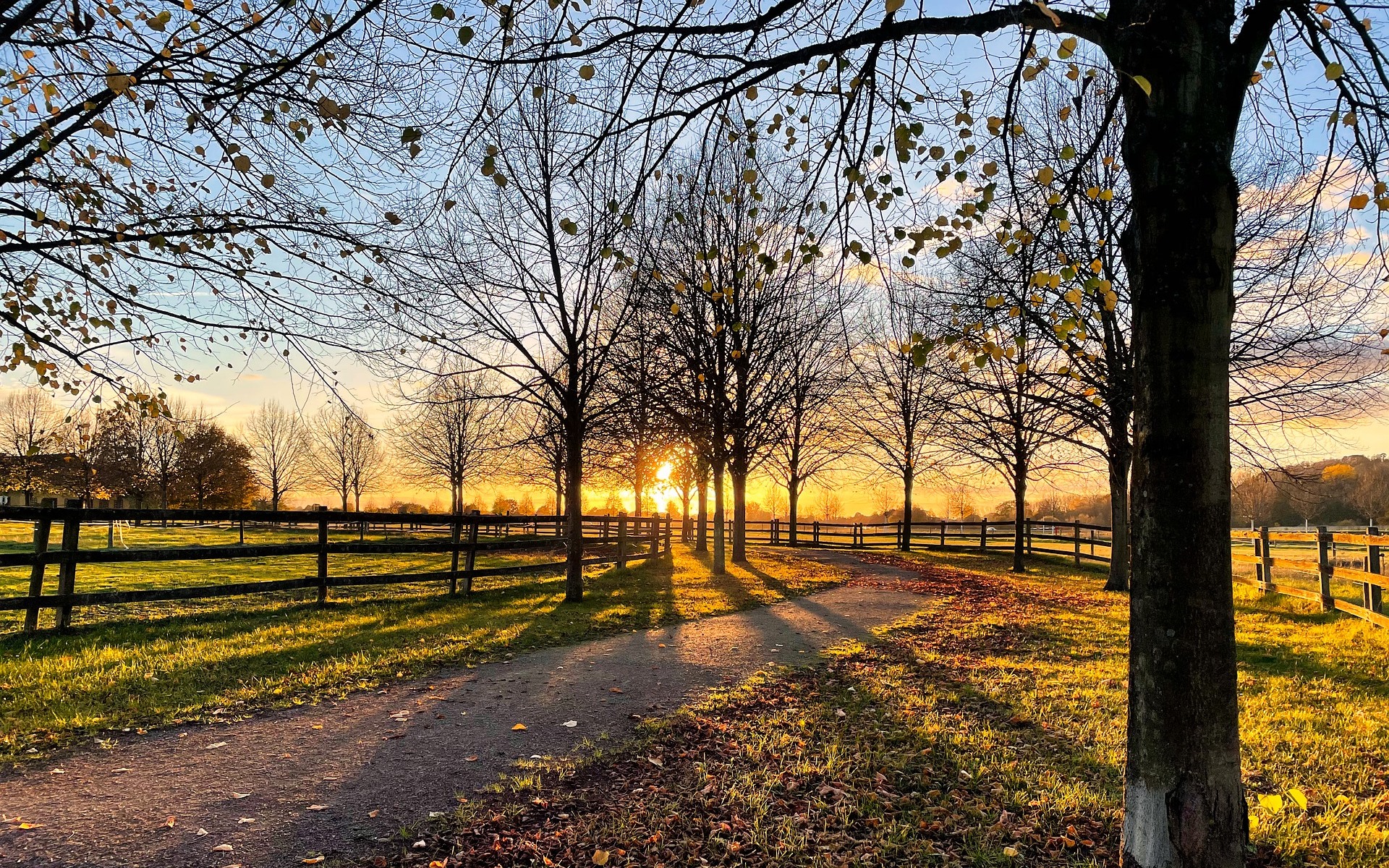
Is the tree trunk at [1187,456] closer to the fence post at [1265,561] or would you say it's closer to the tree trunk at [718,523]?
the fence post at [1265,561]

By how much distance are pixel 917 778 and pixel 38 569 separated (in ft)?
29.9

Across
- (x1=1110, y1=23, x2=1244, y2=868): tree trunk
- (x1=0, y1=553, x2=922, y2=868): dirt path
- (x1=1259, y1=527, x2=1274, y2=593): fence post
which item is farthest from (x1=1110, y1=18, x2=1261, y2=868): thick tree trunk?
(x1=1259, y1=527, x2=1274, y2=593): fence post

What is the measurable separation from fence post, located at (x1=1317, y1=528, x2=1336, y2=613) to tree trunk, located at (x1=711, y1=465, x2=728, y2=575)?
10.5 meters

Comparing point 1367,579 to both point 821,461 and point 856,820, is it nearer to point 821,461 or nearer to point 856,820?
point 856,820

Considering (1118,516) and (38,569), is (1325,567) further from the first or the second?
(38,569)

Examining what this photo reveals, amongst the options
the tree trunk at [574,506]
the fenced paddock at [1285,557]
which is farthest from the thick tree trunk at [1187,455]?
A: the tree trunk at [574,506]

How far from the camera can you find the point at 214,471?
40125 millimetres

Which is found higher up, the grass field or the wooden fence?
the wooden fence

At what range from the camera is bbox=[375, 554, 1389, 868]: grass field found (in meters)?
3.27

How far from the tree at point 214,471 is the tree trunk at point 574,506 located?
35.3 meters

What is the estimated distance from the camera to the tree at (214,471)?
38.3m

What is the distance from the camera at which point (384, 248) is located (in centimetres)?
509

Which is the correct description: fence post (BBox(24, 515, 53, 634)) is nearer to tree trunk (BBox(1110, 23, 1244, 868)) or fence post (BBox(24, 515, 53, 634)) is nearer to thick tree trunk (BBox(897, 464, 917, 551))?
tree trunk (BBox(1110, 23, 1244, 868))

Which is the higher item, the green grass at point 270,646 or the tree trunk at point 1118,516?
the tree trunk at point 1118,516
